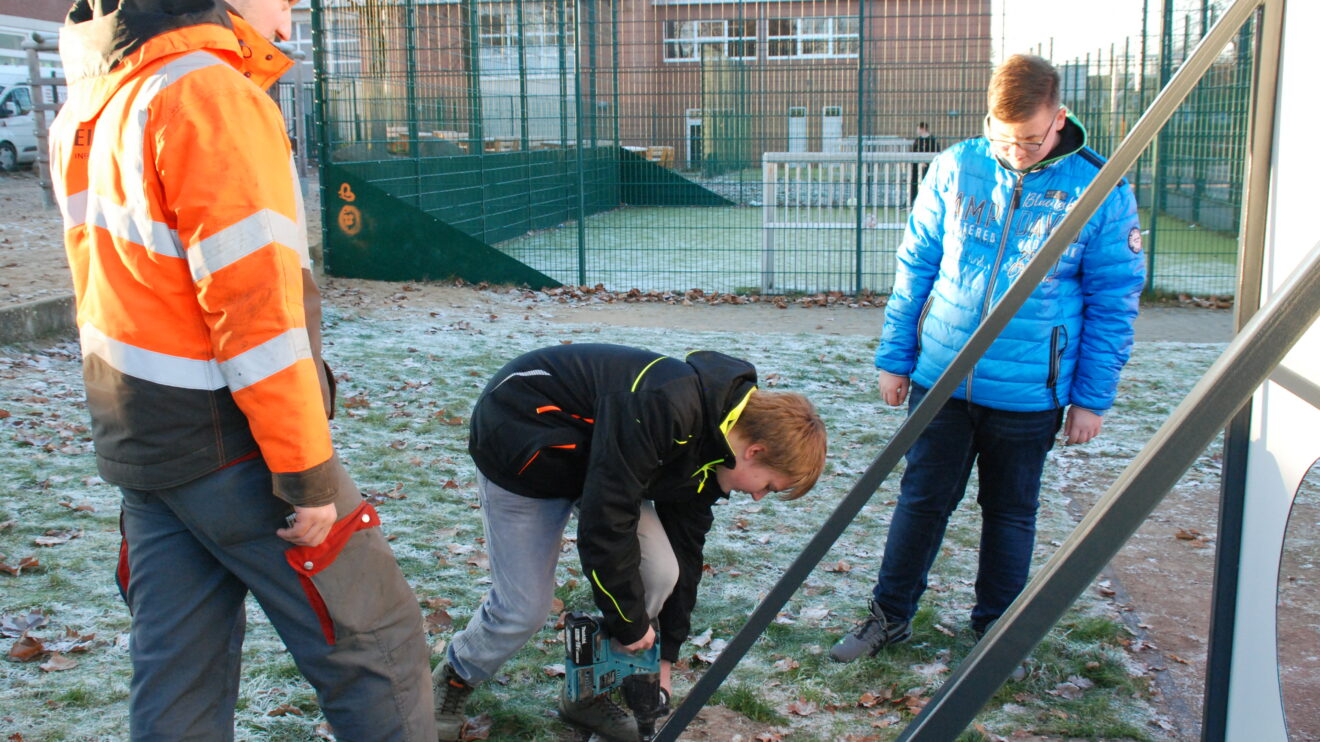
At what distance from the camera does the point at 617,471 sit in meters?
2.34

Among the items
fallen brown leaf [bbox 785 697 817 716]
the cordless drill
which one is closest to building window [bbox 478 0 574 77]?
fallen brown leaf [bbox 785 697 817 716]

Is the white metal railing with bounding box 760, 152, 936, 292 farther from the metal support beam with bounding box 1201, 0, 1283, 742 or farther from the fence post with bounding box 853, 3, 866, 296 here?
the metal support beam with bounding box 1201, 0, 1283, 742

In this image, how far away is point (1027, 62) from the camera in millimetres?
2941

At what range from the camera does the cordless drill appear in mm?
2787

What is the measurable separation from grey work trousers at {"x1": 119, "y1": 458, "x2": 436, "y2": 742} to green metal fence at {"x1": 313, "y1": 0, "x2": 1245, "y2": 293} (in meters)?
8.78

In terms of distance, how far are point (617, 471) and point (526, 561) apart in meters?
0.51

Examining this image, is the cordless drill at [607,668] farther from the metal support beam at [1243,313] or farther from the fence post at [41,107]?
the fence post at [41,107]

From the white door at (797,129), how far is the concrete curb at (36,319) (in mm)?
6556

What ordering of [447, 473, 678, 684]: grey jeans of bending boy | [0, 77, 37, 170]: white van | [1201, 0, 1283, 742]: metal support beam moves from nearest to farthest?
[1201, 0, 1283, 742]: metal support beam
[447, 473, 678, 684]: grey jeans of bending boy
[0, 77, 37, 170]: white van

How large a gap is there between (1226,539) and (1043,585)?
1334 millimetres

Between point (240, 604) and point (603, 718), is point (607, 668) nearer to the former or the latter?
point (603, 718)

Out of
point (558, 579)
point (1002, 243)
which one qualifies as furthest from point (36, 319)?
point (1002, 243)

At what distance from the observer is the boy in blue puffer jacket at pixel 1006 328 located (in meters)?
3.00

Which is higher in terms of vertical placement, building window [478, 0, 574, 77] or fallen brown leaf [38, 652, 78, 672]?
building window [478, 0, 574, 77]
